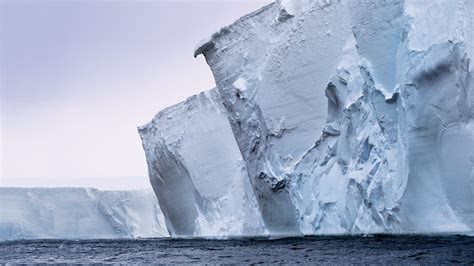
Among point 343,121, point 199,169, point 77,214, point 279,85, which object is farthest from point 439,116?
point 77,214

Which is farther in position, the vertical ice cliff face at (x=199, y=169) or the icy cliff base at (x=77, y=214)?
the icy cliff base at (x=77, y=214)

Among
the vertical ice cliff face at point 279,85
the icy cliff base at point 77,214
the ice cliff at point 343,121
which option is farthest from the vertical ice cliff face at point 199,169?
the icy cliff base at point 77,214

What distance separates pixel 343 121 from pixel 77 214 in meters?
20.2

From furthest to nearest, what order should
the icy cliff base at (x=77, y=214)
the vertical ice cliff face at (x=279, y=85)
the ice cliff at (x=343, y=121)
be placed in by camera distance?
the icy cliff base at (x=77, y=214)
the vertical ice cliff face at (x=279, y=85)
the ice cliff at (x=343, y=121)

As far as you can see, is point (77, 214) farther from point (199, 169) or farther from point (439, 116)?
point (439, 116)

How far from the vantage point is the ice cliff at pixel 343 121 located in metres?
10.7

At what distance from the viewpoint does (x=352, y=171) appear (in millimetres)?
12781

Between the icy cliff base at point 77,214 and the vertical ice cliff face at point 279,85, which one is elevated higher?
the vertical ice cliff face at point 279,85

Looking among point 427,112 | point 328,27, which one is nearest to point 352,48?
point 328,27

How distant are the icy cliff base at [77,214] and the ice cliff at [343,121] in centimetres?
1050

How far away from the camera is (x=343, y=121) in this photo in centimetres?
1348

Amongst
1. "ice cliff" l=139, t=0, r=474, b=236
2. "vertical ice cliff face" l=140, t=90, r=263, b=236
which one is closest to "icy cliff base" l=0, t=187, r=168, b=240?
"vertical ice cliff face" l=140, t=90, r=263, b=236

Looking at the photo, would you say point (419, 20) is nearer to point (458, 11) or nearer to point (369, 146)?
point (458, 11)

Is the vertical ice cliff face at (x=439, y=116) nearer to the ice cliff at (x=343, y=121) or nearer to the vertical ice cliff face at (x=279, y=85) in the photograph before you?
the ice cliff at (x=343, y=121)
